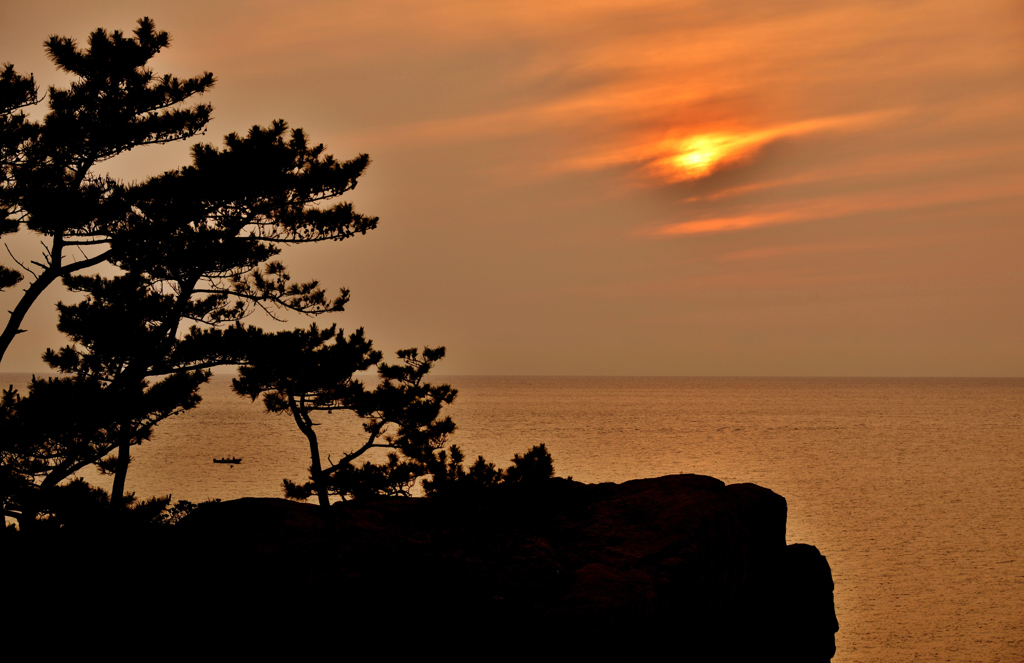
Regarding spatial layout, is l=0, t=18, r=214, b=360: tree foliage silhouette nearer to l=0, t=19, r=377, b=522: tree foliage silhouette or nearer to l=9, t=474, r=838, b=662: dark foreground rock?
l=0, t=19, r=377, b=522: tree foliage silhouette

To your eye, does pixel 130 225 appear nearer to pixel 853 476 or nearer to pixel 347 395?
pixel 347 395

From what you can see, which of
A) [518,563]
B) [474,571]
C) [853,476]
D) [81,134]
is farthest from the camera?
[853,476]

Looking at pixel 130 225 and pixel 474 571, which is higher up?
pixel 130 225

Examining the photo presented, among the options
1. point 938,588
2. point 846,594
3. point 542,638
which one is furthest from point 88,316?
point 938,588

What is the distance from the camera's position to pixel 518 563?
37.1ft

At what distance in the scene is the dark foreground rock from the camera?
10.3m

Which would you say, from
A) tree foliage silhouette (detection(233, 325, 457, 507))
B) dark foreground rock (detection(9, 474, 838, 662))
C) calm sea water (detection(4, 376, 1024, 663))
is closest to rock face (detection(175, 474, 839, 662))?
dark foreground rock (detection(9, 474, 838, 662))

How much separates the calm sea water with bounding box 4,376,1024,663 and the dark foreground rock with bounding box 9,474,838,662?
55.0 ft

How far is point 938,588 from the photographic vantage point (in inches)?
1273

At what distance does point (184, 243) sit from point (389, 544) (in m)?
10.3

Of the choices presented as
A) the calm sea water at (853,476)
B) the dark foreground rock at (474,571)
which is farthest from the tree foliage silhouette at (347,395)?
the calm sea water at (853,476)

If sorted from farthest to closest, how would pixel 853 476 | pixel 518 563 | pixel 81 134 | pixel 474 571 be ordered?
1. pixel 853 476
2. pixel 81 134
3. pixel 518 563
4. pixel 474 571

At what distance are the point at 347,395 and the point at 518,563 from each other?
11.6m

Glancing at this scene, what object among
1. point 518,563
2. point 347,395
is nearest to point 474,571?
point 518,563
